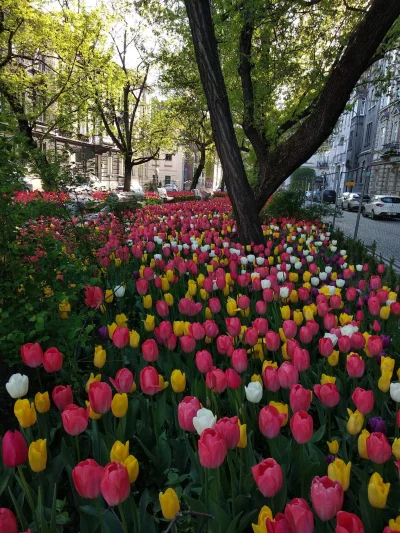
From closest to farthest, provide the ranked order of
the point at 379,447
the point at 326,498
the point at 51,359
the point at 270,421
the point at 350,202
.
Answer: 1. the point at 326,498
2. the point at 379,447
3. the point at 270,421
4. the point at 51,359
5. the point at 350,202

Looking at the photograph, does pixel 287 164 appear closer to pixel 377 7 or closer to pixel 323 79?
pixel 377 7

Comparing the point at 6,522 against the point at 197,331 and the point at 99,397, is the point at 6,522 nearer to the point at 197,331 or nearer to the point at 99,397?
the point at 99,397

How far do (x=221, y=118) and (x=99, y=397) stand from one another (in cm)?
563

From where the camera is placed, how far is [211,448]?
119 cm

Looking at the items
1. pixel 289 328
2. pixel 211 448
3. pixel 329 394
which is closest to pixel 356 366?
pixel 329 394

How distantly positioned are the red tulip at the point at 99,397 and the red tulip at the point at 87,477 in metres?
0.41

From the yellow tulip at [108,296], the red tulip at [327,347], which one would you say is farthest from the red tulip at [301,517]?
the yellow tulip at [108,296]

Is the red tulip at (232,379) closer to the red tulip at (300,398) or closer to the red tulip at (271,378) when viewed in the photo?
the red tulip at (271,378)

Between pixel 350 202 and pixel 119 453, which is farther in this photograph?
pixel 350 202

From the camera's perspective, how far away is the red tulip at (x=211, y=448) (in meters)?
1.19

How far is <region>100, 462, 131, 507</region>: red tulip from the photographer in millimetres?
1085

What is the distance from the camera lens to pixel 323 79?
36.5ft

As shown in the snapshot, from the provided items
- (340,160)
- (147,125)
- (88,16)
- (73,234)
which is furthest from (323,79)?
(340,160)

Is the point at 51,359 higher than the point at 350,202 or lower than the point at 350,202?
higher
